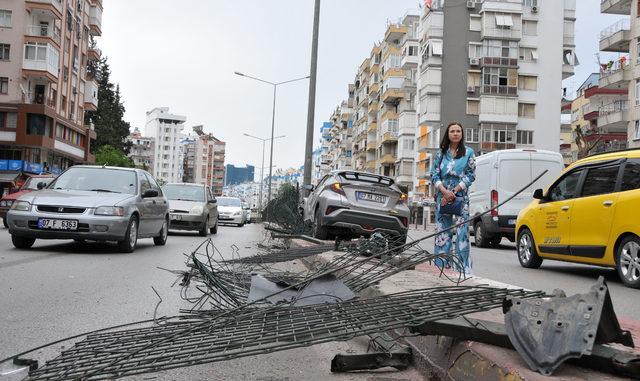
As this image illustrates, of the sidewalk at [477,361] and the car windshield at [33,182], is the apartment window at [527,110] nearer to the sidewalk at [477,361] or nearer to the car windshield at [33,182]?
the car windshield at [33,182]

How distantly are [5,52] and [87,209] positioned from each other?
47.3 meters

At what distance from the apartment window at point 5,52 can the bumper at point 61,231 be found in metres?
46.5

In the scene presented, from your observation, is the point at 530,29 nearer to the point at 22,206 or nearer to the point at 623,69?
the point at 623,69

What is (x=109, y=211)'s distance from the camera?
10.1m

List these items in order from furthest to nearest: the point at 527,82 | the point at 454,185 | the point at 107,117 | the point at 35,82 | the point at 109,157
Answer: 1. the point at 107,117
2. the point at 109,157
3. the point at 527,82
4. the point at 35,82
5. the point at 454,185

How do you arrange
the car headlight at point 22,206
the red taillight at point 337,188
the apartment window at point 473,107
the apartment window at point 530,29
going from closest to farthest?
the car headlight at point 22,206
the red taillight at point 337,188
the apartment window at point 473,107
the apartment window at point 530,29

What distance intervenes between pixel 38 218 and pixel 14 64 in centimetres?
4633

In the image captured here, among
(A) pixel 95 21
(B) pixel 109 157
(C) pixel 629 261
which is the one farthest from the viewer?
(B) pixel 109 157

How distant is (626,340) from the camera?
108 inches

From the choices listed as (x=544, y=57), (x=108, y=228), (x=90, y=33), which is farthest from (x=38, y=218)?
(x=90, y=33)

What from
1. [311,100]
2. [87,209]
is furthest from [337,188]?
[311,100]

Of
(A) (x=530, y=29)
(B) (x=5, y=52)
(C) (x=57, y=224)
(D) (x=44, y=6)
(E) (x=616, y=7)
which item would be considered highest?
(A) (x=530, y=29)

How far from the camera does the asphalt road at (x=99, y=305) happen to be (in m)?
3.58

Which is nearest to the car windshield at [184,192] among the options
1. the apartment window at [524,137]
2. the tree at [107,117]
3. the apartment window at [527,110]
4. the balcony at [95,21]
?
the apartment window at [524,137]
